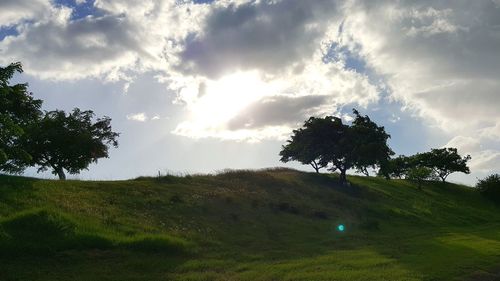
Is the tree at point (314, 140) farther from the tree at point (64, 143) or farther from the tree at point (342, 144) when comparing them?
the tree at point (64, 143)

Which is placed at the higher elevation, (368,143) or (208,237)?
(368,143)

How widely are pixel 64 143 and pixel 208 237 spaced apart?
28596 mm

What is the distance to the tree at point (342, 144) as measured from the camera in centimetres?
7394

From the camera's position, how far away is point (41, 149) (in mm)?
52531

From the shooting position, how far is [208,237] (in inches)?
1300

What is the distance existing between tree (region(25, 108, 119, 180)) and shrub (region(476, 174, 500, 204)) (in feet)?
257

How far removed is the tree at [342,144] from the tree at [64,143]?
3693cm

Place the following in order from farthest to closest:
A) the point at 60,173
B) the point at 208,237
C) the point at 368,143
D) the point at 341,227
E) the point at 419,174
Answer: the point at 419,174, the point at 368,143, the point at 60,173, the point at 341,227, the point at 208,237

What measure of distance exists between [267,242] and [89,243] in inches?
541

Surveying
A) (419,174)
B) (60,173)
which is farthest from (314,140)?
(60,173)

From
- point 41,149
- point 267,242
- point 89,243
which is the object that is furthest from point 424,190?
point 89,243

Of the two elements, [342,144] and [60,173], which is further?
[342,144]

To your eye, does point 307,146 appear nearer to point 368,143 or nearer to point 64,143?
point 368,143

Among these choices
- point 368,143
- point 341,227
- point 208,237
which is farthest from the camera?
point 368,143
